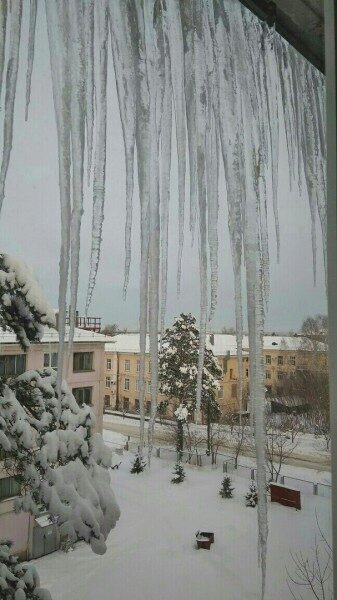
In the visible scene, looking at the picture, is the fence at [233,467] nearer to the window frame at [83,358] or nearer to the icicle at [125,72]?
the window frame at [83,358]

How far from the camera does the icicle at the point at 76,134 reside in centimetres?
48

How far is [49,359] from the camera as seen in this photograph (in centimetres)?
56

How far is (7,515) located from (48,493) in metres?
0.07

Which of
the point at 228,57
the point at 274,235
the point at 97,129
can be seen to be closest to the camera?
the point at 97,129

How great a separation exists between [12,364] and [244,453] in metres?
0.48

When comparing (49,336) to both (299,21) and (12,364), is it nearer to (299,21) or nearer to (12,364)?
(12,364)

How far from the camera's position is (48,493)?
56cm

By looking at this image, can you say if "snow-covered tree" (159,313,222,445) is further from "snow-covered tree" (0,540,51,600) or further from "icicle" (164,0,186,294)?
"snow-covered tree" (0,540,51,600)

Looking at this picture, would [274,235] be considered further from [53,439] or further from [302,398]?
[53,439]

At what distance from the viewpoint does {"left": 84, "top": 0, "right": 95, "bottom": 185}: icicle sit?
0.55 m

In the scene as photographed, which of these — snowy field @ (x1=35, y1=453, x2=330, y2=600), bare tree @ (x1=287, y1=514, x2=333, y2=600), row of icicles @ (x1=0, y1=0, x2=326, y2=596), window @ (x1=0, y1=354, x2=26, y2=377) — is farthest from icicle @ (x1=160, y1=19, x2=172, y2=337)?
bare tree @ (x1=287, y1=514, x2=333, y2=600)

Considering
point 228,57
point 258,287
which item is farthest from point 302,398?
point 228,57

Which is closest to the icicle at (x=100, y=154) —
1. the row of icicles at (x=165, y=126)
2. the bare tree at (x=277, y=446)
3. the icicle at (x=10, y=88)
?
the row of icicles at (x=165, y=126)

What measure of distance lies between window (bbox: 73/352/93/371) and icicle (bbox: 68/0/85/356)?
0.08 m
